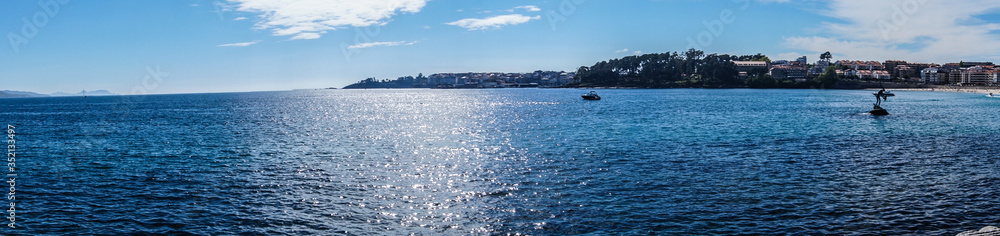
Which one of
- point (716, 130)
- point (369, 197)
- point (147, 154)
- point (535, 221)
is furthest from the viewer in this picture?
point (716, 130)

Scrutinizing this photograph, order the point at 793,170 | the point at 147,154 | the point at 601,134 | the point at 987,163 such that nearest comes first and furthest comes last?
the point at 793,170
the point at 987,163
the point at 147,154
the point at 601,134

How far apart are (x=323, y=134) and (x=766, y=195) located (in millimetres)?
48077

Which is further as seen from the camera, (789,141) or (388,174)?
(789,141)

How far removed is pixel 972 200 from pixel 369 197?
86.2 ft

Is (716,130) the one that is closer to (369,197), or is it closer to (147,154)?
(369,197)

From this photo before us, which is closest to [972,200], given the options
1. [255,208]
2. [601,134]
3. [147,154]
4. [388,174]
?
[388,174]

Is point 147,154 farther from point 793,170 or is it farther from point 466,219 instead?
point 793,170

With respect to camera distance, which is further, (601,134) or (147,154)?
→ (601,134)

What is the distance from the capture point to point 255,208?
2647 centimetres

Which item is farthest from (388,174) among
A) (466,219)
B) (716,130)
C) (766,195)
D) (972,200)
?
(716,130)

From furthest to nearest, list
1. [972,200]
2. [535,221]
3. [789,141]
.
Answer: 1. [789,141]
2. [972,200]
3. [535,221]

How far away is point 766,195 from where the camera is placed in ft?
90.6

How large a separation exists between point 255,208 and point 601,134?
3834 cm

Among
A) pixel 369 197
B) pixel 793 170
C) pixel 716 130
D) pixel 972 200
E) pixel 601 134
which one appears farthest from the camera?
pixel 716 130
